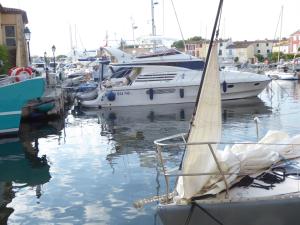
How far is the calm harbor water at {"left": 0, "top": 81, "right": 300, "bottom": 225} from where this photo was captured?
9820mm

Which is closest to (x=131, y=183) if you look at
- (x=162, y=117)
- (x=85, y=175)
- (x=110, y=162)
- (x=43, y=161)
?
(x=85, y=175)

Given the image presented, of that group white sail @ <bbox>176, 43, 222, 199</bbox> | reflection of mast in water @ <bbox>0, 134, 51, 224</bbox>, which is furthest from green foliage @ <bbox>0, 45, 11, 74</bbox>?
white sail @ <bbox>176, 43, 222, 199</bbox>

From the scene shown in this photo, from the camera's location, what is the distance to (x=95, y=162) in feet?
47.1

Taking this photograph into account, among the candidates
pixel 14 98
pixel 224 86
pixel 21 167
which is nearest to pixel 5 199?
pixel 21 167

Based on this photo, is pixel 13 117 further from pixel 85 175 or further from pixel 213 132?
pixel 213 132

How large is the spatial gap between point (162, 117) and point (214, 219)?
1822 cm

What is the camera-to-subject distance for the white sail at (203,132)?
6828 mm

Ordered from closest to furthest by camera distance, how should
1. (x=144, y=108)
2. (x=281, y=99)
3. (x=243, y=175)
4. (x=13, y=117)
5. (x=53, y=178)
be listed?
(x=243, y=175)
(x=53, y=178)
(x=13, y=117)
(x=144, y=108)
(x=281, y=99)

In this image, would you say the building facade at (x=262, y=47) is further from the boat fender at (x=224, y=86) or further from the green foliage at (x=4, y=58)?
the green foliage at (x=4, y=58)

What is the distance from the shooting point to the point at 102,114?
27594mm

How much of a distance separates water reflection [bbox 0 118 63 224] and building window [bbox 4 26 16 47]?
13183 millimetres

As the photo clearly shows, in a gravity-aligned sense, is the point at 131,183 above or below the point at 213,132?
below

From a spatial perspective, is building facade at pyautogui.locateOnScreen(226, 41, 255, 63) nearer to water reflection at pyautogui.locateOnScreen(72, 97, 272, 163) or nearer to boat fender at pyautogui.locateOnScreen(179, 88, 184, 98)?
water reflection at pyautogui.locateOnScreen(72, 97, 272, 163)

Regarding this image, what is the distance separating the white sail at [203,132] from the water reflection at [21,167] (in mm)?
4717
